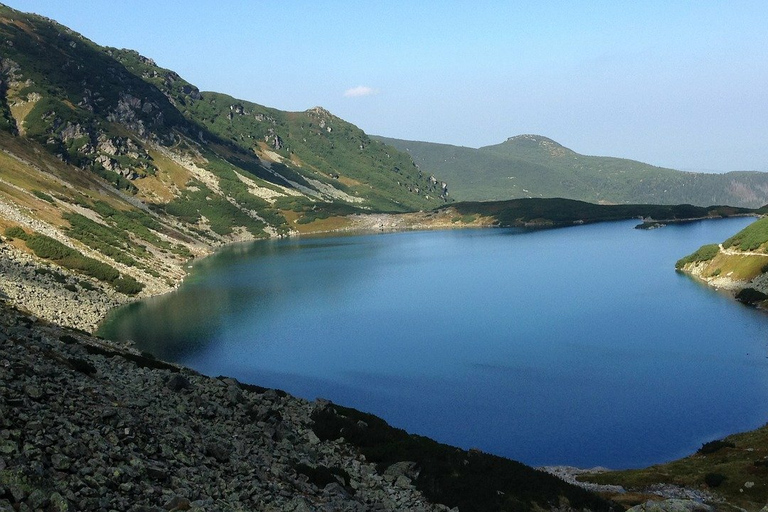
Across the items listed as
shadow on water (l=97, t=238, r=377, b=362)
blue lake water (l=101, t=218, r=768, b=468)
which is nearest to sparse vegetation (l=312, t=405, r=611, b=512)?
blue lake water (l=101, t=218, r=768, b=468)

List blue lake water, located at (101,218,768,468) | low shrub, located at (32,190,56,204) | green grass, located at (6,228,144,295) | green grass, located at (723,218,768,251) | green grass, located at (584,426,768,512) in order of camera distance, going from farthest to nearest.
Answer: low shrub, located at (32,190,56,204) → green grass, located at (723,218,768,251) → green grass, located at (6,228,144,295) → blue lake water, located at (101,218,768,468) → green grass, located at (584,426,768,512)

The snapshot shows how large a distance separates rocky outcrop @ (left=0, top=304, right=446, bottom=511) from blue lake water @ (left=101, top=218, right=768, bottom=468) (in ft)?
79.8

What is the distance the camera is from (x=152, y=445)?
2597 centimetres

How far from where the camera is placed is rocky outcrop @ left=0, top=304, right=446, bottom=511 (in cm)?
2003

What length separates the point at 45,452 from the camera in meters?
20.6

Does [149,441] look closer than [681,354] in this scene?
Yes

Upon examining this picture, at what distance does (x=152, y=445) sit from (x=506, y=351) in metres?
66.3

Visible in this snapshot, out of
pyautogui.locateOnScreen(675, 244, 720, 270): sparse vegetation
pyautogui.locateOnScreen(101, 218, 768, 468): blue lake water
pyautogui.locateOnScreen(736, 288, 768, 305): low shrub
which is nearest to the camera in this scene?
pyautogui.locateOnScreen(101, 218, 768, 468): blue lake water

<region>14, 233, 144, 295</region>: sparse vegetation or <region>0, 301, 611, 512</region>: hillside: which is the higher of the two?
<region>0, 301, 611, 512</region>: hillside

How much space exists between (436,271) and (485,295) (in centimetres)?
4055

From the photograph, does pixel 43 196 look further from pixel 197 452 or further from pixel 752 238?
pixel 752 238

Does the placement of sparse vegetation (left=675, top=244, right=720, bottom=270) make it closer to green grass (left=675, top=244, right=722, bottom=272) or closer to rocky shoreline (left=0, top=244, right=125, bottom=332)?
green grass (left=675, top=244, right=722, bottom=272)

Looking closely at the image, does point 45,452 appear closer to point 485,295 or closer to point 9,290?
point 9,290

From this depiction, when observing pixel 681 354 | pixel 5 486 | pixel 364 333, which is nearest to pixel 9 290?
pixel 364 333
